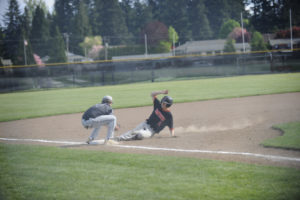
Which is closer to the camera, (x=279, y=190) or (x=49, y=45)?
(x=279, y=190)

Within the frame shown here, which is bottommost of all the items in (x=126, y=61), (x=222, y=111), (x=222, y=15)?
(x=222, y=111)

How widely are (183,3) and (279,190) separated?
67.2 metres

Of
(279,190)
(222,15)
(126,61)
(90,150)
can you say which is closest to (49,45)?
(126,61)

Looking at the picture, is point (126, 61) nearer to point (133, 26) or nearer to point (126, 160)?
point (126, 160)

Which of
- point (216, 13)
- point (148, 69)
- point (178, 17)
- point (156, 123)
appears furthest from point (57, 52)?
point (156, 123)

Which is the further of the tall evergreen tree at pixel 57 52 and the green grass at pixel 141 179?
the tall evergreen tree at pixel 57 52

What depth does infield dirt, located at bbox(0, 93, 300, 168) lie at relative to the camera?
238 inches

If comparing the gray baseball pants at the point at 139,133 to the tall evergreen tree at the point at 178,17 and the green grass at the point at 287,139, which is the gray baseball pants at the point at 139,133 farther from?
the tall evergreen tree at the point at 178,17

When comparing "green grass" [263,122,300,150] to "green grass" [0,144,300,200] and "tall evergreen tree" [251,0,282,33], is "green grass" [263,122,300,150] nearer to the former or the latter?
"green grass" [0,144,300,200]

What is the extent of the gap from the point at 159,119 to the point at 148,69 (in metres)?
22.6

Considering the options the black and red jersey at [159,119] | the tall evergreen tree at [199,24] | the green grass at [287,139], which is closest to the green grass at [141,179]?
the green grass at [287,139]

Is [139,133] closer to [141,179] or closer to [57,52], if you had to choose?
[141,179]

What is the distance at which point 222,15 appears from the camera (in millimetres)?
73750

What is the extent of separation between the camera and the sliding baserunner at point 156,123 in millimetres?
7438
